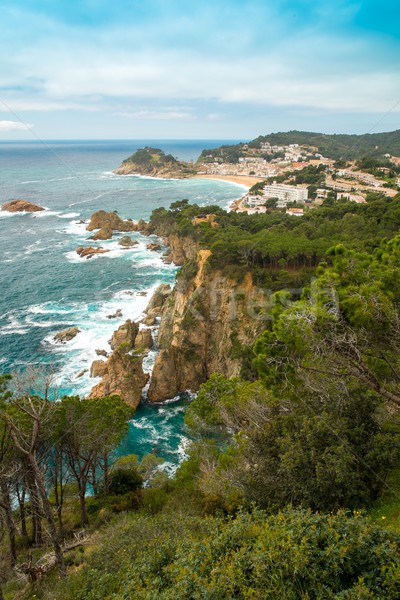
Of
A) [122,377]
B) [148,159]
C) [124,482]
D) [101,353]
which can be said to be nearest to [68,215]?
[101,353]

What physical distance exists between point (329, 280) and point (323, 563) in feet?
22.5

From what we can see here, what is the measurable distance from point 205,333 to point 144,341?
5.78 m

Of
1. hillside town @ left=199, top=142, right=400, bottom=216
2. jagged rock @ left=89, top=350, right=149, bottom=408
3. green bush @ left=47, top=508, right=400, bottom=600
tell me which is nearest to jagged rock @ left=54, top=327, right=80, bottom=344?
jagged rock @ left=89, top=350, right=149, bottom=408

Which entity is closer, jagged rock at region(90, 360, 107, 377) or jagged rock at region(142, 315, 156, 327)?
jagged rock at region(90, 360, 107, 377)

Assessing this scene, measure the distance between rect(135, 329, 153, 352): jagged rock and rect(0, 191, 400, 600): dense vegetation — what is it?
43.0ft

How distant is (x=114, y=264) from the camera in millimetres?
50844

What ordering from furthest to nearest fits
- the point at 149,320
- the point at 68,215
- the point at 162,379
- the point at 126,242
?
the point at 68,215
the point at 126,242
the point at 149,320
the point at 162,379

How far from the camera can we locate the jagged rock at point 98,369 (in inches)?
1101

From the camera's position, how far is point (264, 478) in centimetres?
988

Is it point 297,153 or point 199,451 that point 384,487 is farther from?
point 297,153

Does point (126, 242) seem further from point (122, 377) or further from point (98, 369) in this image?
point (122, 377)

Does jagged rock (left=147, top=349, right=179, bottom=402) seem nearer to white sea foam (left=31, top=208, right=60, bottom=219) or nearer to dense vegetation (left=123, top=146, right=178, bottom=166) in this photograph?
white sea foam (left=31, top=208, right=60, bottom=219)

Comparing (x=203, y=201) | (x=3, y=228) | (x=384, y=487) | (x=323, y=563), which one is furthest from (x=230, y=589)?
(x=203, y=201)

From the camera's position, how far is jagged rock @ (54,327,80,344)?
107 feet
